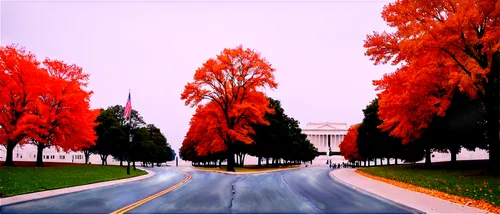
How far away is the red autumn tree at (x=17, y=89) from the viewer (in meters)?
39.6

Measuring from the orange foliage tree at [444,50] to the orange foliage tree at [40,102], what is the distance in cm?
3060

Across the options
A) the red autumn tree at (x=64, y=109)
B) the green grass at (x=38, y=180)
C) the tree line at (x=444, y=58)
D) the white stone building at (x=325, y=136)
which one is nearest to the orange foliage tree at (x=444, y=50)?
the tree line at (x=444, y=58)

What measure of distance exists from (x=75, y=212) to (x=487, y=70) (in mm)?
20763

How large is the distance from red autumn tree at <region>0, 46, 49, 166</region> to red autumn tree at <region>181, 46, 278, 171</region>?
14.9m

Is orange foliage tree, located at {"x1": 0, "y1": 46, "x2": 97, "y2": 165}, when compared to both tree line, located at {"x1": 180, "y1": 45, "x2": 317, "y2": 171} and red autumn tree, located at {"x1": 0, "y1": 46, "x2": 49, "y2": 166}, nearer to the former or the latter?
red autumn tree, located at {"x1": 0, "y1": 46, "x2": 49, "y2": 166}

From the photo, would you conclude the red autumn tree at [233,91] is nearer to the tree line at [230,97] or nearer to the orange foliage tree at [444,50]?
the tree line at [230,97]

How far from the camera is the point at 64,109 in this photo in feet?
142

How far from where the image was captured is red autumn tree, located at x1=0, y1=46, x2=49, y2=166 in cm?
3959

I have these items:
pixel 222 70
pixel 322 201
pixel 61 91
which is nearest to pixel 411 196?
pixel 322 201

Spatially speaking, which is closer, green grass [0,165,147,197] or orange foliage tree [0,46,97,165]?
green grass [0,165,147,197]

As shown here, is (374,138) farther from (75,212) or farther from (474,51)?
(75,212)

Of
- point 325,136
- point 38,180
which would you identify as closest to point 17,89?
point 38,180

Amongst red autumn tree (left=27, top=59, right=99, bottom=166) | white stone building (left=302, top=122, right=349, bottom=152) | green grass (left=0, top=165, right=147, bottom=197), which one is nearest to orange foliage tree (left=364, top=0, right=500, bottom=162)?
green grass (left=0, top=165, right=147, bottom=197)

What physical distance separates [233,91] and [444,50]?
29035 millimetres
